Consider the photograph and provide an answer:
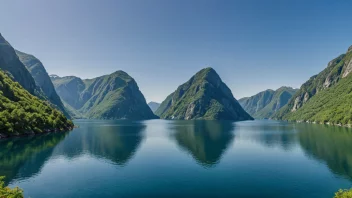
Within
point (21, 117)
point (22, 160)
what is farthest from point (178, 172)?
point (21, 117)

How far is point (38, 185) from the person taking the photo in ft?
171

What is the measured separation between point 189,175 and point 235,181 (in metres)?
11.8

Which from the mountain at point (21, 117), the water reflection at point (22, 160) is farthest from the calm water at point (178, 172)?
the mountain at point (21, 117)

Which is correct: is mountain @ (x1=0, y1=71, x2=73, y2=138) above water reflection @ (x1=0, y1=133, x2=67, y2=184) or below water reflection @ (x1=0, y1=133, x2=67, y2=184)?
above

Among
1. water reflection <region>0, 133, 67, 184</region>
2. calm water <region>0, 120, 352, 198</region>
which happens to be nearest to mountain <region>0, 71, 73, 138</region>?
Result: water reflection <region>0, 133, 67, 184</region>

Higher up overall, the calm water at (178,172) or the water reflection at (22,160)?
the water reflection at (22,160)

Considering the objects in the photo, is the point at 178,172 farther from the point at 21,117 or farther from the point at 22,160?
the point at 21,117

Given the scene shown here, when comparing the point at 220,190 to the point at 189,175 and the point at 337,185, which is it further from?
the point at 337,185

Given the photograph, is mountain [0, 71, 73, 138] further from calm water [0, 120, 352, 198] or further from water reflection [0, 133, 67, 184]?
calm water [0, 120, 352, 198]

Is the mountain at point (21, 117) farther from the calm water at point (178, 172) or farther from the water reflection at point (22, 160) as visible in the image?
the calm water at point (178, 172)

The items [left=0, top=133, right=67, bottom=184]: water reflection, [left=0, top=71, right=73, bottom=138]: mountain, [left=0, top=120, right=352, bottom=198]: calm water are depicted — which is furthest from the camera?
[left=0, top=71, right=73, bottom=138]: mountain

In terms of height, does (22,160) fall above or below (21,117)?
below

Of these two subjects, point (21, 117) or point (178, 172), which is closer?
point (178, 172)

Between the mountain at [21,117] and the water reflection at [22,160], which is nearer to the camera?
the water reflection at [22,160]
